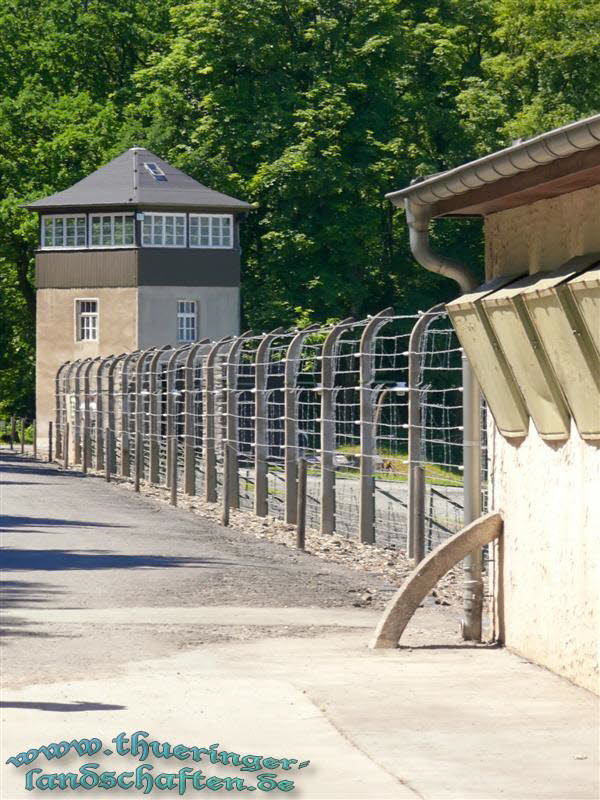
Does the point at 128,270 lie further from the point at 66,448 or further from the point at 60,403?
the point at 66,448

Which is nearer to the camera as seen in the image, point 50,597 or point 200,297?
point 50,597

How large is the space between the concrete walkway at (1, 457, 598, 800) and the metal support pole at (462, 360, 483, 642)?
0.27 m

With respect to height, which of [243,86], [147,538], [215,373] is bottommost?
[147,538]

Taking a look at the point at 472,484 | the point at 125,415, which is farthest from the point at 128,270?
the point at 472,484

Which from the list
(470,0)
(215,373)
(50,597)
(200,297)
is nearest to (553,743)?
(50,597)

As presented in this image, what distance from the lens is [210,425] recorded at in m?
29.2

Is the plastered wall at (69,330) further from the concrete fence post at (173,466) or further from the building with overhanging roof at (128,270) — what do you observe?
the concrete fence post at (173,466)

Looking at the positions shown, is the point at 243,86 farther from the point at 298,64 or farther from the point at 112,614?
the point at 112,614

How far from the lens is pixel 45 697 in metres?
9.34

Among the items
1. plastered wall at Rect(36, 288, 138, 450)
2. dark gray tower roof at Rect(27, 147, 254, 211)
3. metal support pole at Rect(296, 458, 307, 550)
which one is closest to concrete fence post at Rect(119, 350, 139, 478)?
metal support pole at Rect(296, 458, 307, 550)

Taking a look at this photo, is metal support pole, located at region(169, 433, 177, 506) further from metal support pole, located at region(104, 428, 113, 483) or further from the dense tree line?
the dense tree line

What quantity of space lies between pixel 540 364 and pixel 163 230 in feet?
188

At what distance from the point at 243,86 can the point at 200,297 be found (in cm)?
716

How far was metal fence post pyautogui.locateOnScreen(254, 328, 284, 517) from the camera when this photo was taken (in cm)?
2492
